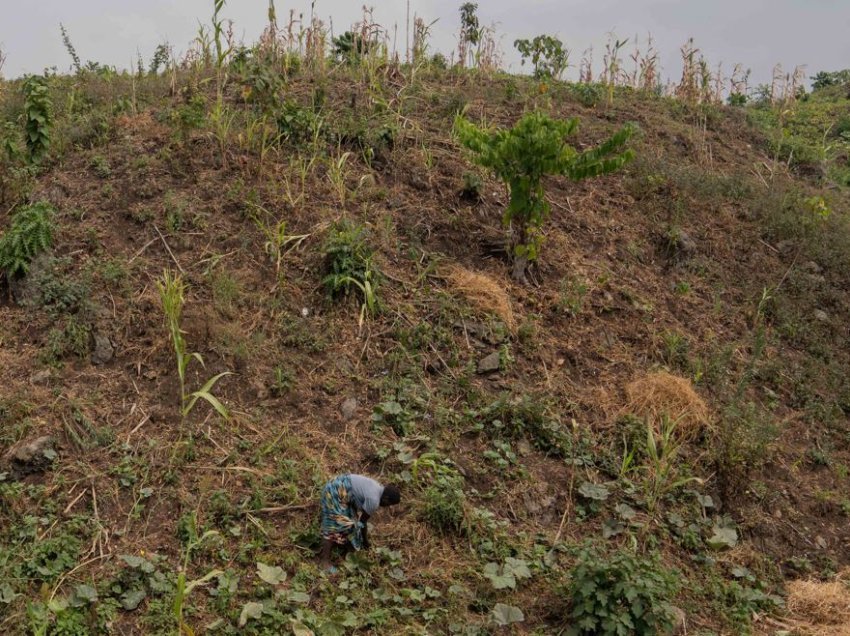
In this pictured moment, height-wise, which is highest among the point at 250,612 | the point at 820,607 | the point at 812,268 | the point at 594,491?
the point at 812,268

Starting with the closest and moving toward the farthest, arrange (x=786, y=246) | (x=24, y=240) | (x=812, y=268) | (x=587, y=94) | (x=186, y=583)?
(x=186, y=583), (x=24, y=240), (x=812, y=268), (x=786, y=246), (x=587, y=94)

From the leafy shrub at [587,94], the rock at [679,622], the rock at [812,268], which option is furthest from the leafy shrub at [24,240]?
the rock at [812,268]

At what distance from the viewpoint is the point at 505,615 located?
14.6 feet

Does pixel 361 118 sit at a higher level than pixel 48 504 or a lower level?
higher

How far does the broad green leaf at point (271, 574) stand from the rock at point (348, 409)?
1340 millimetres

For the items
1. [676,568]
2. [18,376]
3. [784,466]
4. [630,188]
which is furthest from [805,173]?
[18,376]

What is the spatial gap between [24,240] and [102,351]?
1.19 metres

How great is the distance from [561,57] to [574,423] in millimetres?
5955

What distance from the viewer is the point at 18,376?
5.43m

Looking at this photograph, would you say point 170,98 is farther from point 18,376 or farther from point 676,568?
point 676,568

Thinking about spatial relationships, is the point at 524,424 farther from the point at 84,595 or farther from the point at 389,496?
the point at 84,595

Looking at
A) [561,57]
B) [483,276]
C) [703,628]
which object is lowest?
[703,628]

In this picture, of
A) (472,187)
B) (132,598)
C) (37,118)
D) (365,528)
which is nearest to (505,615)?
(365,528)

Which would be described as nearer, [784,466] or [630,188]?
[784,466]
